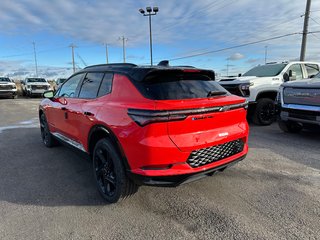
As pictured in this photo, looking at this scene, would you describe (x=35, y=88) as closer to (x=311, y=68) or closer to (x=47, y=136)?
(x=47, y=136)

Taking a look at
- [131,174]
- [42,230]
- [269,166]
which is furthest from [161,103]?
[269,166]

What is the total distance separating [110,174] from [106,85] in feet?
3.81

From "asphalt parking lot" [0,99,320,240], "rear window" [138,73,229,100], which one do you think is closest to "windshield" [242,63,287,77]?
"asphalt parking lot" [0,99,320,240]

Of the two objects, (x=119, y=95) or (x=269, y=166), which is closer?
(x=119, y=95)

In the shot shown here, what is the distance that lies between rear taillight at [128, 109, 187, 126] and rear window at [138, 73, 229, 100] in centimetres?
24

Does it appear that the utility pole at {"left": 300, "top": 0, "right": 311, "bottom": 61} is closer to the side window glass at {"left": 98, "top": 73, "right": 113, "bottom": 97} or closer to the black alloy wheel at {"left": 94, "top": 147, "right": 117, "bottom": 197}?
the side window glass at {"left": 98, "top": 73, "right": 113, "bottom": 97}

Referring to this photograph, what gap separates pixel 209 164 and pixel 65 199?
1.91 m

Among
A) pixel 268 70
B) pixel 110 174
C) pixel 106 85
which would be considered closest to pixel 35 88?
pixel 268 70

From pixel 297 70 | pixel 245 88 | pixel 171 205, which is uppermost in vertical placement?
pixel 297 70

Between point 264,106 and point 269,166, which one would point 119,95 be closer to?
point 269,166

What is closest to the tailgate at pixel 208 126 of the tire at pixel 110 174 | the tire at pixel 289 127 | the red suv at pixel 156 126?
the red suv at pixel 156 126

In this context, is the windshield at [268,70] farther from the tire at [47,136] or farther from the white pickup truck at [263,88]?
the tire at [47,136]

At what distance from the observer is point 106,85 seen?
3.48 m

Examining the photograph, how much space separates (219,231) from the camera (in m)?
2.63
